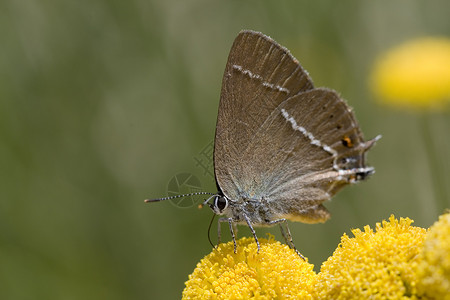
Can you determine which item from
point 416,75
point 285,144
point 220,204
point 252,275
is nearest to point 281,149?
point 285,144

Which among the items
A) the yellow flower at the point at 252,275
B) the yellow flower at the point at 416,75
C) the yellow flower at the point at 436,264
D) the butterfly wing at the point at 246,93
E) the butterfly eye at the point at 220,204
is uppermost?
the yellow flower at the point at 416,75

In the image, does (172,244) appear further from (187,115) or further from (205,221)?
(187,115)

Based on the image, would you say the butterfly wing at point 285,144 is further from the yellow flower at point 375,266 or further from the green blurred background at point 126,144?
the green blurred background at point 126,144

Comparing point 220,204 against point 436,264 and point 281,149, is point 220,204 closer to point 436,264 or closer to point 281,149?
point 281,149

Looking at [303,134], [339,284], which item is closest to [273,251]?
[339,284]

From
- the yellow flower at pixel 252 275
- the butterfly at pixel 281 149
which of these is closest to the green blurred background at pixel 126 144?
the butterfly at pixel 281 149

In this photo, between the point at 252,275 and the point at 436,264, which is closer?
the point at 436,264
